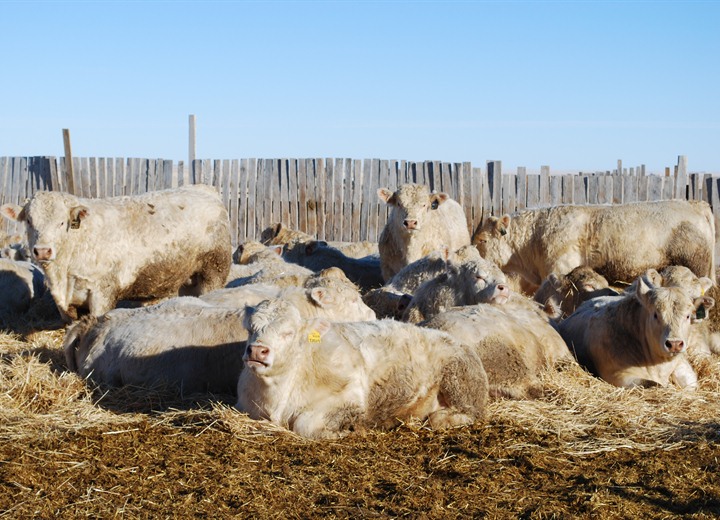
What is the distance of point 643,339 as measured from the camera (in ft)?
28.6

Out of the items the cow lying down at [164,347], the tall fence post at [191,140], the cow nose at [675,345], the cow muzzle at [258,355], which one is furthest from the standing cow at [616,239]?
the tall fence post at [191,140]

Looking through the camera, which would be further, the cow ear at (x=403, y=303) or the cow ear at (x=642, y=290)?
the cow ear at (x=403, y=303)

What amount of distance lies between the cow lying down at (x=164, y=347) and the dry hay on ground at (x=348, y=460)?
0.23 meters

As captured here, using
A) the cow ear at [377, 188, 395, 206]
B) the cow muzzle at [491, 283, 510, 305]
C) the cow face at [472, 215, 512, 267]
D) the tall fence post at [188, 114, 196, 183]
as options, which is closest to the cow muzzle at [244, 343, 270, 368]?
the cow muzzle at [491, 283, 510, 305]

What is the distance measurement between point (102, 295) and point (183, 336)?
10.6 feet

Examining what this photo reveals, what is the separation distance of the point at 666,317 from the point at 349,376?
3.27 m

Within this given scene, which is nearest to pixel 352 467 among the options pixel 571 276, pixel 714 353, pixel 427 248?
pixel 714 353

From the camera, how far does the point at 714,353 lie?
396 inches

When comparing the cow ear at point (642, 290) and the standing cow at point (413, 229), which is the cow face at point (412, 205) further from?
the cow ear at point (642, 290)

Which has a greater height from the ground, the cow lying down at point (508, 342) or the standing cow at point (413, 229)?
the standing cow at point (413, 229)

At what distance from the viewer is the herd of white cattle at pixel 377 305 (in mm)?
6895

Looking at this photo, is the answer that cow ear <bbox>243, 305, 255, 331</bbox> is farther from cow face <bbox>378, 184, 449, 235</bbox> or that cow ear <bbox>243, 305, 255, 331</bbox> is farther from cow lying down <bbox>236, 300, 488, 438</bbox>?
cow face <bbox>378, 184, 449, 235</bbox>

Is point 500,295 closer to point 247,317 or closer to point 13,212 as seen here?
point 247,317

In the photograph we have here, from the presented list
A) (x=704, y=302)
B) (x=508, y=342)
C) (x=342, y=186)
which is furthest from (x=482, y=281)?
(x=342, y=186)
